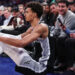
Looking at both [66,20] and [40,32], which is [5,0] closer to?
[66,20]

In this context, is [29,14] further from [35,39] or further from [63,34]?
[63,34]

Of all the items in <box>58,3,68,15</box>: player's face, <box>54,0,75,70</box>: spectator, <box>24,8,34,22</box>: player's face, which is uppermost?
<box>24,8,34,22</box>: player's face

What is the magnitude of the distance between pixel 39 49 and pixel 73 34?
29.7 inches

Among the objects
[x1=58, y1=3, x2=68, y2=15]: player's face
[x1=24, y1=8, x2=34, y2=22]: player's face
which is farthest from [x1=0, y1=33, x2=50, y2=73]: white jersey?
[x1=58, y1=3, x2=68, y2=15]: player's face

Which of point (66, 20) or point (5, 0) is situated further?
point (5, 0)

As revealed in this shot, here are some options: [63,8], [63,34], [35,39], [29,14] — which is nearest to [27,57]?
[35,39]

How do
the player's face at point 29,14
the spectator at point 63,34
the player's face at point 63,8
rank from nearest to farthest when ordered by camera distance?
the player's face at point 29,14 < the spectator at point 63,34 < the player's face at point 63,8

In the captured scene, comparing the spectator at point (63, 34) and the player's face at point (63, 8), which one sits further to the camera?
the player's face at point (63, 8)

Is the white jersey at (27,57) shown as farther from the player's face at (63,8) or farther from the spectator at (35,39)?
the player's face at (63,8)

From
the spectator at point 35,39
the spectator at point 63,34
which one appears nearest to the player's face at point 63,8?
the spectator at point 63,34

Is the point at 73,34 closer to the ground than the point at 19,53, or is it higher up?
closer to the ground

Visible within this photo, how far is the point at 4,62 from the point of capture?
400 centimetres

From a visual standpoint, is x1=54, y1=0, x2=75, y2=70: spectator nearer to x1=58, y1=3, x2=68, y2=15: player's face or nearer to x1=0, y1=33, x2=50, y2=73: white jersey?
x1=58, y1=3, x2=68, y2=15: player's face

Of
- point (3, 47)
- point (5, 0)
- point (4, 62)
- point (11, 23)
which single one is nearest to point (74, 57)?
point (3, 47)
